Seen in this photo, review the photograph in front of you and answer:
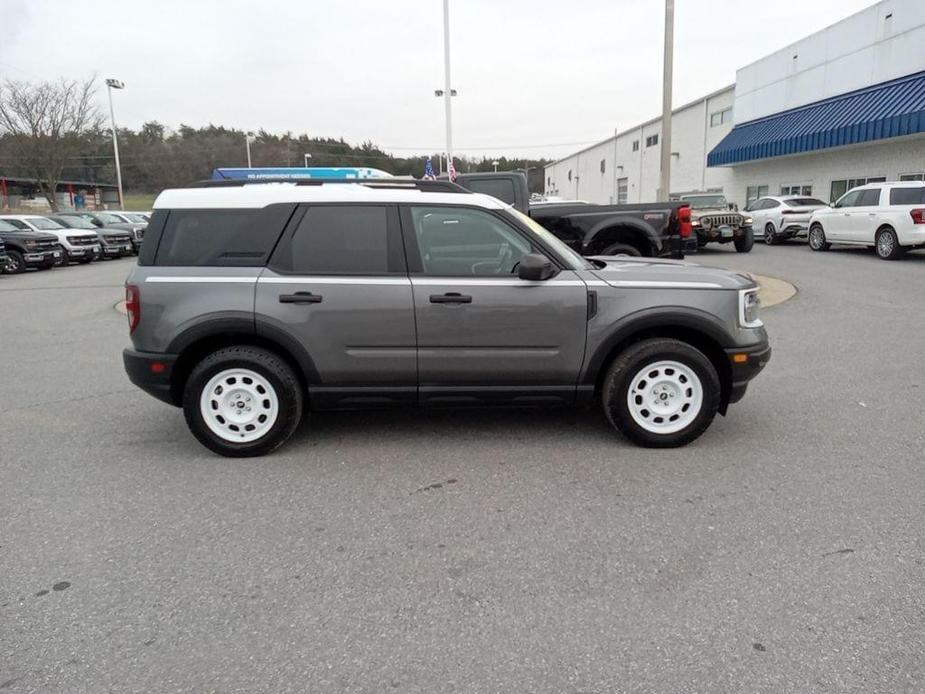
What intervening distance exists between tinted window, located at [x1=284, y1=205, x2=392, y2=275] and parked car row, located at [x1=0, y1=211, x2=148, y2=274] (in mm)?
17853

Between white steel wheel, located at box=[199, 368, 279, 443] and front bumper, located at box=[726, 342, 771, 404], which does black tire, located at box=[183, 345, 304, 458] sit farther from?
front bumper, located at box=[726, 342, 771, 404]

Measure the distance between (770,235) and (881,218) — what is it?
239 inches

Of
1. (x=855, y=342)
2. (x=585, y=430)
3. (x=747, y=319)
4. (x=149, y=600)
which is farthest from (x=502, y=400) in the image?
(x=855, y=342)

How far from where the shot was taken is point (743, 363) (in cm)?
451

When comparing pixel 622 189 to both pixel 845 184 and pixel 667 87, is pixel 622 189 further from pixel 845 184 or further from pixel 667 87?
pixel 667 87

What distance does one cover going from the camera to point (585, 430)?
16.3 feet

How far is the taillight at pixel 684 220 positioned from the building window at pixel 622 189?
141ft

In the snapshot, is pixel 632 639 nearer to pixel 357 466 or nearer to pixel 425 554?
pixel 425 554

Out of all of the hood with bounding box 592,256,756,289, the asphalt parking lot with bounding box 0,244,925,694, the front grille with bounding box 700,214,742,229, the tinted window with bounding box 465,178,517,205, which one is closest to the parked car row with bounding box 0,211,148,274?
the tinted window with bounding box 465,178,517,205

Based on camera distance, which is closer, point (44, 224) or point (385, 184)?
point (385, 184)

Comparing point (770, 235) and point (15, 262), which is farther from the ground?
point (770, 235)

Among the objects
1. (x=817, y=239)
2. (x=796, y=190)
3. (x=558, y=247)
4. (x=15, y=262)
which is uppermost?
(x=796, y=190)

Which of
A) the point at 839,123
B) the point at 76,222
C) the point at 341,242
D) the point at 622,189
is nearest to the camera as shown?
the point at 341,242

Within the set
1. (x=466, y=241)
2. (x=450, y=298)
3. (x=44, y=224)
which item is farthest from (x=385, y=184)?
(x=44, y=224)
